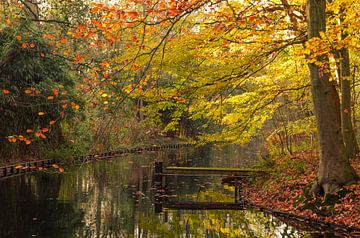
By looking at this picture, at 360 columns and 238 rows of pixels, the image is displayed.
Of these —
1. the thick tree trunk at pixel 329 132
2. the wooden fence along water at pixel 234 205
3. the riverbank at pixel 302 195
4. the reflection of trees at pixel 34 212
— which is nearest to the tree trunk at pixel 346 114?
the riverbank at pixel 302 195

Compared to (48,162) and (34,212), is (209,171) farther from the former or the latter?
(48,162)

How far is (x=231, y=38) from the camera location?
13430 millimetres

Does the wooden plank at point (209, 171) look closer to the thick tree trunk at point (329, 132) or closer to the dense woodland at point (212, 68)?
the dense woodland at point (212, 68)

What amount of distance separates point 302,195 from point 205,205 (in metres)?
3.15

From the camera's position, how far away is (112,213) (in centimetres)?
1277

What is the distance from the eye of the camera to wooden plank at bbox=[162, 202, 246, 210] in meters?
14.2

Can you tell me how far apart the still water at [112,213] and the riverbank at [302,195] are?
0.88 metres

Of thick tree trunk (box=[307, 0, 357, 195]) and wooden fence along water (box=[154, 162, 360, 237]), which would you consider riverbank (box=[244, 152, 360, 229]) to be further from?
thick tree trunk (box=[307, 0, 357, 195])

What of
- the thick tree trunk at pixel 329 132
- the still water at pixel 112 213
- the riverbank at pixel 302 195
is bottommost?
the still water at pixel 112 213

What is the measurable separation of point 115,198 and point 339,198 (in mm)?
7658

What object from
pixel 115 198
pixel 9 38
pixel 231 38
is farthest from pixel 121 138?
pixel 231 38

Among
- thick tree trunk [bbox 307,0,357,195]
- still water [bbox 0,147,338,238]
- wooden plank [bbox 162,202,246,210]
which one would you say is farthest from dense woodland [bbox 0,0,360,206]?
wooden plank [bbox 162,202,246,210]

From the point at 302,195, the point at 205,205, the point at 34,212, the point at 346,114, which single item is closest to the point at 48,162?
the point at 34,212

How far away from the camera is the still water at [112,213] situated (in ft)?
34.7
